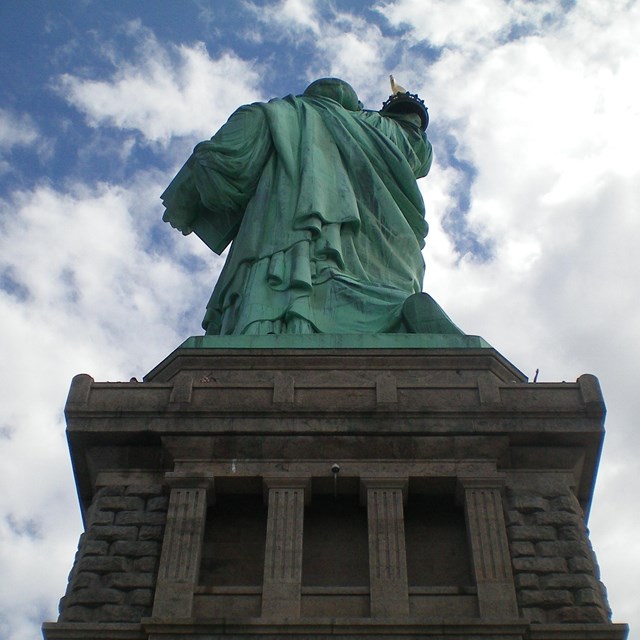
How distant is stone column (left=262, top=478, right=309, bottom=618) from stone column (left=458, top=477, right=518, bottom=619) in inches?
74.7

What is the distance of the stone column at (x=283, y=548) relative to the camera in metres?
13.5

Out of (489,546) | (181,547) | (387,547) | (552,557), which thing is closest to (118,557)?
(181,547)

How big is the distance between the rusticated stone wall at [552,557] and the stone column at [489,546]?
0.13 meters

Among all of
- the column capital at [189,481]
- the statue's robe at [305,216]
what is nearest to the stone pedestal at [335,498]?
the column capital at [189,481]

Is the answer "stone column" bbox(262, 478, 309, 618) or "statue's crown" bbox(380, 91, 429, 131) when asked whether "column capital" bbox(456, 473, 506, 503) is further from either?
"statue's crown" bbox(380, 91, 429, 131)

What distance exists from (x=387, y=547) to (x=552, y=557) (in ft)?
5.95

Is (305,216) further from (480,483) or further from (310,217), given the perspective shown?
(480,483)

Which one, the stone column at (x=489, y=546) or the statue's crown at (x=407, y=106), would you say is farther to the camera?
the statue's crown at (x=407, y=106)

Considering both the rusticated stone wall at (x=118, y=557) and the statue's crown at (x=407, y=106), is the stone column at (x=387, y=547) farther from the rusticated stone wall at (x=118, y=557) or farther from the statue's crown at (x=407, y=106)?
the statue's crown at (x=407, y=106)

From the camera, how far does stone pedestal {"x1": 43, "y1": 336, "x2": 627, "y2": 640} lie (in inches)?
531

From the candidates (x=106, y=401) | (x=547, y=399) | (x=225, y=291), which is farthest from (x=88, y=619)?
(x=225, y=291)

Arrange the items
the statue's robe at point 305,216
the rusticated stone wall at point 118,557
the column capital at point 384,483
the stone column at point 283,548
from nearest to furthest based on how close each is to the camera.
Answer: the stone column at point 283,548 → the rusticated stone wall at point 118,557 → the column capital at point 384,483 → the statue's robe at point 305,216

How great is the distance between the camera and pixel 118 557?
14.2m

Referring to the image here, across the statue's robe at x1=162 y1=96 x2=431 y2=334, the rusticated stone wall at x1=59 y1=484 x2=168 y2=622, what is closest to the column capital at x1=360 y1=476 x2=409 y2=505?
the rusticated stone wall at x1=59 y1=484 x2=168 y2=622
